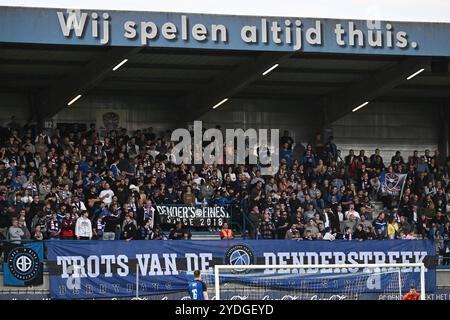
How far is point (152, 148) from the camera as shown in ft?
106

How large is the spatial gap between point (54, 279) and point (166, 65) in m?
9.86

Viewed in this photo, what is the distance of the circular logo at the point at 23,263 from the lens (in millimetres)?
24281

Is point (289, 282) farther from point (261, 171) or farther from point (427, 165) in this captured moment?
point (427, 165)

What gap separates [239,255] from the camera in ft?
86.5

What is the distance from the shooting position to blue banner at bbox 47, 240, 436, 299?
81.4ft

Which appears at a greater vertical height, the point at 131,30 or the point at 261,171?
the point at 131,30

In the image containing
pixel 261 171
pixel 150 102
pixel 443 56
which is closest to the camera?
pixel 443 56

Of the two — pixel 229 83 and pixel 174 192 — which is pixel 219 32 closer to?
pixel 229 83

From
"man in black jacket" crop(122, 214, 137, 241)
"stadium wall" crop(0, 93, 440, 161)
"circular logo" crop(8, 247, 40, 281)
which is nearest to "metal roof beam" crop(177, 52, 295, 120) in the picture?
"stadium wall" crop(0, 93, 440, 161)
